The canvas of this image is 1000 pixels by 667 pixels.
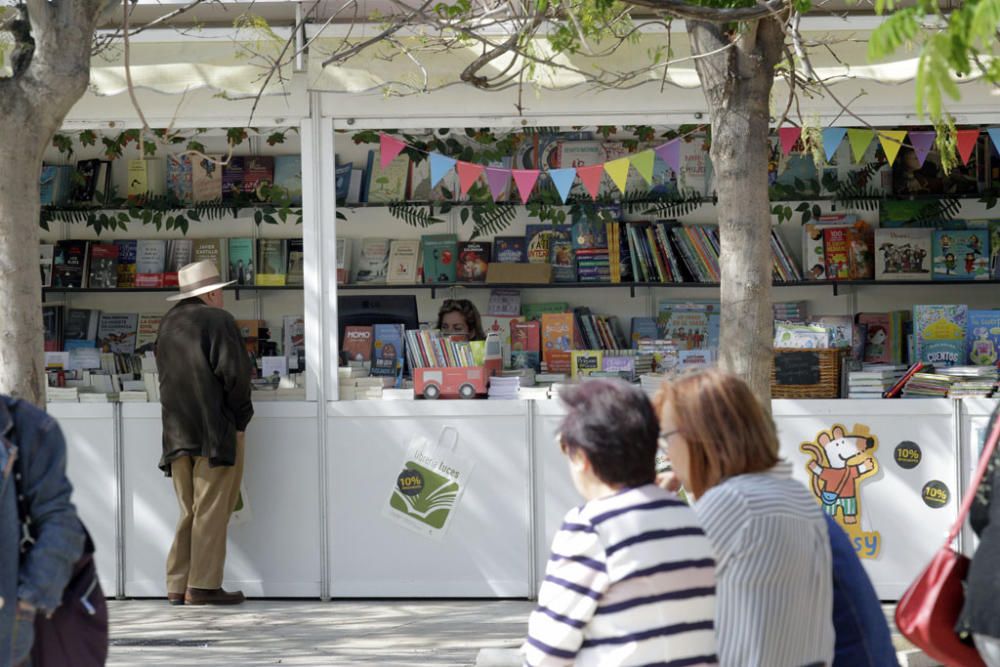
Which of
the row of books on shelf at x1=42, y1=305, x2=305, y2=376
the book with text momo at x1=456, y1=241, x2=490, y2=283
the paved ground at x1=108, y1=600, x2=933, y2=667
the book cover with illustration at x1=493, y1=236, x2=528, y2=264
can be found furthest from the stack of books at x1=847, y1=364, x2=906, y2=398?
the row of books on shelf at x1=42, y1=305, x2=305, y2=376

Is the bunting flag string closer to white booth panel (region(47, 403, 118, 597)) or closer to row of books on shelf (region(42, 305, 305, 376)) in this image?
white booth panel (region(47, 403, 118, 597))

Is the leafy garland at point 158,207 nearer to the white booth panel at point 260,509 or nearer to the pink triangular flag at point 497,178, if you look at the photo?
the pink triangular flag at point 497,178

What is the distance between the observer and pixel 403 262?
27.3 ft

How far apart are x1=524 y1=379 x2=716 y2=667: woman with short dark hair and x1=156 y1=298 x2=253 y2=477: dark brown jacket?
Result: 402 cm

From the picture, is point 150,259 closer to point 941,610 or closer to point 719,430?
point 719,430

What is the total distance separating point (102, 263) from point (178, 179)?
71 cm

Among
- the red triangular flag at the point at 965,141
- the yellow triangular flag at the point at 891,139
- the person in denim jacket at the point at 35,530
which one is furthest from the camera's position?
the red triangular flag at the point at 965,141

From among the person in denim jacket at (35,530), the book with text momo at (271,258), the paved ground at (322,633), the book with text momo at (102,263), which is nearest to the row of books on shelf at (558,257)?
the book with text momo at (271,258)

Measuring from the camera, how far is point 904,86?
6254 mm

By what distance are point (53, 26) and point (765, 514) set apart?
2935 mm

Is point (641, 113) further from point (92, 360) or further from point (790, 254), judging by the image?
point (92, 360)

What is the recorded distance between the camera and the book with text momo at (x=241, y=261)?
8391 mm

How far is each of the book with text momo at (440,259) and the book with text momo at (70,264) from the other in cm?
213

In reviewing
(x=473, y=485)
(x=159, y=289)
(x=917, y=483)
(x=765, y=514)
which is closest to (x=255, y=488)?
(x=473, y=485)
